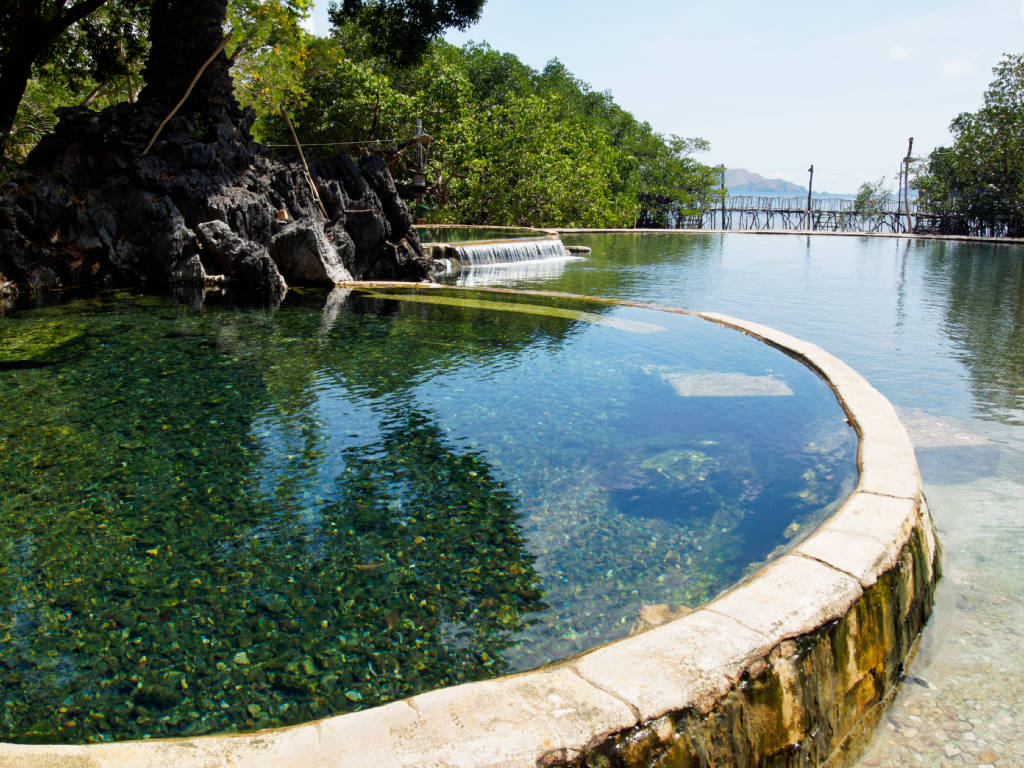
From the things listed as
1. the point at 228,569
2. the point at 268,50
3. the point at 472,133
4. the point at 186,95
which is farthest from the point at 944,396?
the point at 472,133

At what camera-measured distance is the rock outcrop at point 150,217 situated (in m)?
10.8

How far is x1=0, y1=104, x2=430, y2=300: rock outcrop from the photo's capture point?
1077cm

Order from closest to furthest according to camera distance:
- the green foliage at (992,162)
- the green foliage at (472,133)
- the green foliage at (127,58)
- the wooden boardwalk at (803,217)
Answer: the green foliage at (127,58), the green foliage at (472,133), the green foliage at (992,162), the wooden boardwalk at (803,217)

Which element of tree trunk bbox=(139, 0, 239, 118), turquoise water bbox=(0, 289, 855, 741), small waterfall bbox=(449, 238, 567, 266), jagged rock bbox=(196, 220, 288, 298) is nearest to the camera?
turquoise water bbox=(0, 289, 855, 741)

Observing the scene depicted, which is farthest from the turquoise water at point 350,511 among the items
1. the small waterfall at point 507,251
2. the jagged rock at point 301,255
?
the small waterfall at point 507,251

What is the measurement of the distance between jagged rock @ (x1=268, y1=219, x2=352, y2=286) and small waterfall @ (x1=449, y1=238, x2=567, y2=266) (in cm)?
656

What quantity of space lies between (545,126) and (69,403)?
28115 millimetres

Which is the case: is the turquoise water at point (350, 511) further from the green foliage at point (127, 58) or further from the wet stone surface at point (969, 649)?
the green foliage at point (127, 58)

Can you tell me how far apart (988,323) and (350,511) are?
406 inches

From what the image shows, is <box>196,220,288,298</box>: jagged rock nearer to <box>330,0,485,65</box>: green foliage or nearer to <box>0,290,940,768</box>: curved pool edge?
<box>330,0,485,65</box>: green foliage

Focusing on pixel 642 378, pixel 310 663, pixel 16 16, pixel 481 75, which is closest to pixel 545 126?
pixel 481 75

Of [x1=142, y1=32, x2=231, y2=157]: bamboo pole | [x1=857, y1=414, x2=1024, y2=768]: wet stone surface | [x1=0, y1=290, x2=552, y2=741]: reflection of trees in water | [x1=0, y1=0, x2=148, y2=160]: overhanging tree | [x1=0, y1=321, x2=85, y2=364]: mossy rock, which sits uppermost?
[x1=0, y1=0, x2=148, y2=160]: overhanging tree

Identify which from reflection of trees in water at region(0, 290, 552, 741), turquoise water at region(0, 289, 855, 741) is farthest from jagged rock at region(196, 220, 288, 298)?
reflection of trees in water at region(0, 290, 552, 741)

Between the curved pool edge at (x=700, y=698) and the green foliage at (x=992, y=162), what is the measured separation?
41.3 metres
